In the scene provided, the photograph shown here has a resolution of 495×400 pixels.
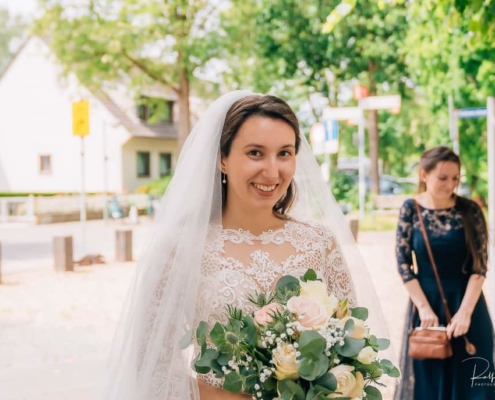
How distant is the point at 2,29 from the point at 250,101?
246ft

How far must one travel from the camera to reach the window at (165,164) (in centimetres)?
4188

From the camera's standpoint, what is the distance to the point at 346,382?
75.1 inches

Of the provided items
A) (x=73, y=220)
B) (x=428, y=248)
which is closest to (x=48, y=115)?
(x=73, y=220)

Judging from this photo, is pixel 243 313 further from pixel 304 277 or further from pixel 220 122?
pixel 220 122

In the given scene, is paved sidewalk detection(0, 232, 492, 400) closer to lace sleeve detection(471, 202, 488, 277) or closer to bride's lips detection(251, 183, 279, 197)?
lace sleeve detection(471, 202, 488, 277)

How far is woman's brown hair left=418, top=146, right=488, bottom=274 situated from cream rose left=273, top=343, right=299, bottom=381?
261 cm

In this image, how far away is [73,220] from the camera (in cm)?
3016

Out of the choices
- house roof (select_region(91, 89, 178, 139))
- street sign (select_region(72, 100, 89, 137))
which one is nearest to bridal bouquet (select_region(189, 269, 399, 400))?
street sign (select_region(72, 100, 89, 137))

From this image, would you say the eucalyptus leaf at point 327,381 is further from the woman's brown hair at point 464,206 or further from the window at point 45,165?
the window at point 45,165

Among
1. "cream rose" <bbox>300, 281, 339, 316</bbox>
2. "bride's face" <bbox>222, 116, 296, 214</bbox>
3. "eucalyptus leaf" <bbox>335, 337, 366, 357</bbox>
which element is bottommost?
"eucalyptus leaf" <bbox>335, 337, 366, 357</bbox>

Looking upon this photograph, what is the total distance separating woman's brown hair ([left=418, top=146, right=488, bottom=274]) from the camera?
421 cm

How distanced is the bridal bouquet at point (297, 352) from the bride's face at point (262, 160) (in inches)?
15.6

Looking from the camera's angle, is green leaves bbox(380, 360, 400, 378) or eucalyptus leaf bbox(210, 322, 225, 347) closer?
eucalyptus leaf bbox(210, 322, 225, 347)

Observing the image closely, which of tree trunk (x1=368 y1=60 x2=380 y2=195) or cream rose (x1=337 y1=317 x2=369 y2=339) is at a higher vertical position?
tree trunk (x1=368 y1=60 x2=380 y2=195)
